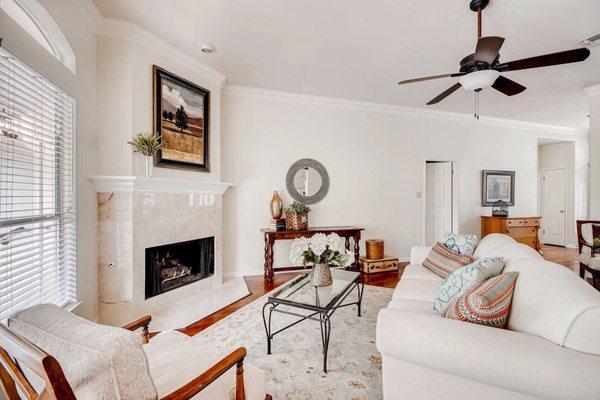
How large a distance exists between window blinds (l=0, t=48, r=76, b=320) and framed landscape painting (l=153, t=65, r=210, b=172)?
880 mm

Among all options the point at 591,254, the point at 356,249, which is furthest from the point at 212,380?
the point at 591,254

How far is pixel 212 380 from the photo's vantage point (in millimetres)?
1024

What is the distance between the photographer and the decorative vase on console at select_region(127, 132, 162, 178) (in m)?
2.63

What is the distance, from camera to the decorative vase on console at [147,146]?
103 inches

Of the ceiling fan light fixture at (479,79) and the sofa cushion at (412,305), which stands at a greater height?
the ceiling fan light fixture at (479,79)

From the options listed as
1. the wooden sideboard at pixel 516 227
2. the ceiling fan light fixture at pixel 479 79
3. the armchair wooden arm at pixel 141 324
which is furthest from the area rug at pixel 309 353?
the wooden sideboard at pixel 516 227

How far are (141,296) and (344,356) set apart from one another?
6.79 ft

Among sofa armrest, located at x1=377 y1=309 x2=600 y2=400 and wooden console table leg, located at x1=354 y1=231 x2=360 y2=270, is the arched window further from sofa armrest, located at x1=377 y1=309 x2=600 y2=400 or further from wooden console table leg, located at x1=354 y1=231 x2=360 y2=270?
wooden console table leg, located at x1=354 y1=231 x2=360 y2=270

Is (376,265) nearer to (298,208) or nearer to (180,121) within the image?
(298,208)

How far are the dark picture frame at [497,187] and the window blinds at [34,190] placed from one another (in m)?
6.66

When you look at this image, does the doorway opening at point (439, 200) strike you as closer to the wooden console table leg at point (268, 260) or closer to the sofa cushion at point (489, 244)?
the sofa cushion at point (489, 244)

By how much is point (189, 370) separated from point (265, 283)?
8.52ft

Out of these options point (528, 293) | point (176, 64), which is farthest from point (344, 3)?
point (528, 293)

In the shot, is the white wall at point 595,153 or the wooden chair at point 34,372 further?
the white wall at point 595,153
